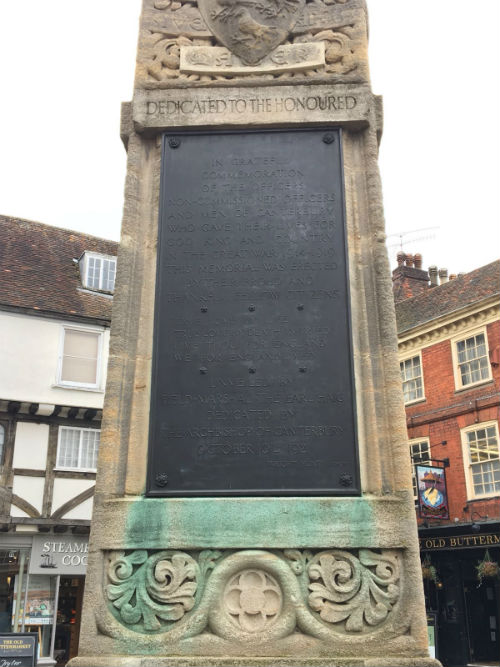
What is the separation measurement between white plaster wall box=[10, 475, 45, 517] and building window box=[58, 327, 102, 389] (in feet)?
9.59

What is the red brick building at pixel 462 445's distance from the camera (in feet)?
72.8

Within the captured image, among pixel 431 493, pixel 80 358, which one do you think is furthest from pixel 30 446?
pixel 431 493

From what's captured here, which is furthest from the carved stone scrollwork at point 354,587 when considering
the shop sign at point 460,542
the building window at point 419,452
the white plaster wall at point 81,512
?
the building window at point 419,452

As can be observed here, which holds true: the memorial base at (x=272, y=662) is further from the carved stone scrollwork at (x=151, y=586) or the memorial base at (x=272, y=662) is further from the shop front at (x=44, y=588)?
the shop front at (x=44, y=588)

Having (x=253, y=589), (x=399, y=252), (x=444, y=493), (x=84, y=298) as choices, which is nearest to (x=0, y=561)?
(x=84, y=298)

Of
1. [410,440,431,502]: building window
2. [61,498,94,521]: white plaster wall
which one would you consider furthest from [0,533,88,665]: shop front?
[410,440,431,502]: building window

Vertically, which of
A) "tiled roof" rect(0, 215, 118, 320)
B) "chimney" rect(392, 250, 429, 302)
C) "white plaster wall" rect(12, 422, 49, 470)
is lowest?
"white plaster wall" rect(12, 422, 49, 470)

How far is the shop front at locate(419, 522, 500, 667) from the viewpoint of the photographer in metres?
21.8

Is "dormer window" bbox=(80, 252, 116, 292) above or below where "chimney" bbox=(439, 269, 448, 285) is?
below

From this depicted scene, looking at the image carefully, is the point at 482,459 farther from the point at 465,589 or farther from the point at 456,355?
the point at 465,589

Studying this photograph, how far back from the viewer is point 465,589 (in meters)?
22.9

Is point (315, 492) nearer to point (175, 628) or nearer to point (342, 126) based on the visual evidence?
point (175, 628)

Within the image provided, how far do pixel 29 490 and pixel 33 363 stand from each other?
3.55 metres

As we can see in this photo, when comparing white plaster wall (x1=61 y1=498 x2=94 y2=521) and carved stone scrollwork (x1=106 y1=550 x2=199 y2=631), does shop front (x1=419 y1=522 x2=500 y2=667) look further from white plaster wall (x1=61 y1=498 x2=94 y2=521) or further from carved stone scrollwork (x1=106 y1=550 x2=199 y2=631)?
carved stone scrollwork (x1=106 y1=550 x2=199 y2=631)
